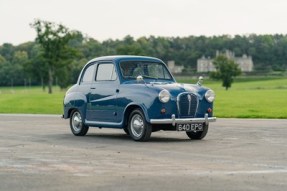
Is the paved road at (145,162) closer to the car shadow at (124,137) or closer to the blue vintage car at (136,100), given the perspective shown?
the car shadow at (124,137)

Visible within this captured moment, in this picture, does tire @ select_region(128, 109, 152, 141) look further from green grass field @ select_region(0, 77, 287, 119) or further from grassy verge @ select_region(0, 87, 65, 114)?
grassy verge @ select_region(0, 87, 65, 114)

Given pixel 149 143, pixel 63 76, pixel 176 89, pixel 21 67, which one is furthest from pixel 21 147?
pixel 21 67

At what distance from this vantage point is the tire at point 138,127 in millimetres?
14055

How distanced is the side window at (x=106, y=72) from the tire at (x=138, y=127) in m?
1.38

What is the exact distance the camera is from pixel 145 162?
402 inches

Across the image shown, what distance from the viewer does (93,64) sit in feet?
54.0

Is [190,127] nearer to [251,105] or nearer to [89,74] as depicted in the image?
[89,74]

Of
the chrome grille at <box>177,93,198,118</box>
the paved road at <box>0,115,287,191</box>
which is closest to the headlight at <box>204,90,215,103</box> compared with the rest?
the chrome grille at <box>177,93,198,118</box>

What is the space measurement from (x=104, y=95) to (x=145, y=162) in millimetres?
5384

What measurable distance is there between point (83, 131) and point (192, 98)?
3450mm

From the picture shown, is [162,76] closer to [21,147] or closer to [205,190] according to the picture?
[21,147]

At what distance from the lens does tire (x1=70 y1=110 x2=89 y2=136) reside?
1638cm

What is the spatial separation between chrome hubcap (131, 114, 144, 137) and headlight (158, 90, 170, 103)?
686mm

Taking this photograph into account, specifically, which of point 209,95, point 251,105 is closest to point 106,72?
point 209,95
